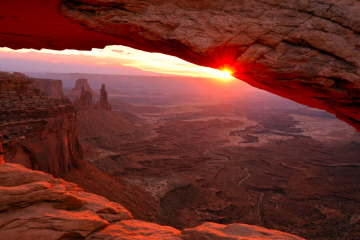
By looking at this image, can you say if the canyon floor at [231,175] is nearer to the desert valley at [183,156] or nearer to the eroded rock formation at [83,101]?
the desert valley at [183,156]

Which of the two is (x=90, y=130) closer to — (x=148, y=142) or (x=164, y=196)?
(x=148, y=142)

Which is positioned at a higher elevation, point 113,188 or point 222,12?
point 222,12

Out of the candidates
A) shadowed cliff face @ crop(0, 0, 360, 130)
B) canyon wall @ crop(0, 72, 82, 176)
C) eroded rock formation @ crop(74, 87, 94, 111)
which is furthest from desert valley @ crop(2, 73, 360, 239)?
shadowed cliff face @ crop(0, 0, 360, 130)

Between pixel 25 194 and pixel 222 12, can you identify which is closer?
pixel 25 194

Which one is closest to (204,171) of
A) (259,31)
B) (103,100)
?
(103,100)

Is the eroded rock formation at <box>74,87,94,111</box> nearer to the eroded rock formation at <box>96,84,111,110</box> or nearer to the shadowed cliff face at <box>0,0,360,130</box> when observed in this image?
the eroded rock formation at <box>96,84,111,110</box>

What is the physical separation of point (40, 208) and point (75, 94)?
92.6 m

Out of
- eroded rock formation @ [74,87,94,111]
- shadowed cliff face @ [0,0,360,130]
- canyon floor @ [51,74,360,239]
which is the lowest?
canyon floor @ [51,74,360,239]

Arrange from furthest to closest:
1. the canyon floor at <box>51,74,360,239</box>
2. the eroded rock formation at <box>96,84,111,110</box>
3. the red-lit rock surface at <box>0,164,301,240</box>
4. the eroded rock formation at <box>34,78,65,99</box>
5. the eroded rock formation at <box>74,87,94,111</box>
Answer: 1. the eroded rock formation at <box>34,78,65,99</box>
2. the eroded rock formation at <box>96,84,111,110</box>
3. the eroded rock formation at <box>74,87,94,111</box>
4. the canyon floor at <box>51,74,360,239</box>
5. the red-lit rock surface at <box>0,164,301,240</box>

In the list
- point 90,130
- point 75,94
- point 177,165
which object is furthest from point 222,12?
point 75,94

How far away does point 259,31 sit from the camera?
19.0ft

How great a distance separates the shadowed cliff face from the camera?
18.3 feet

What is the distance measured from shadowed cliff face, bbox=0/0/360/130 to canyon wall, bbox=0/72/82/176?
1039 cm

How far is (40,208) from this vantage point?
469 cm
